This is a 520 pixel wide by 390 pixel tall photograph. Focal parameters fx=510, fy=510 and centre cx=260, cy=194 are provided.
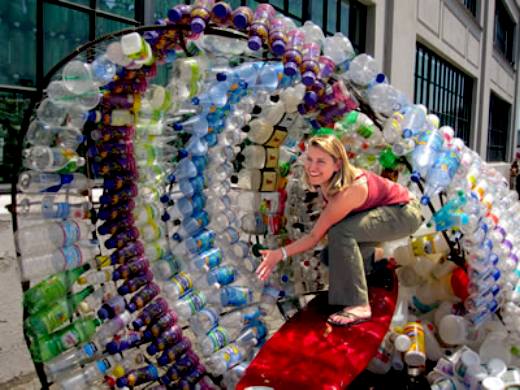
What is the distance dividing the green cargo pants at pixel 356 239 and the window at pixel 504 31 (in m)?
27.2

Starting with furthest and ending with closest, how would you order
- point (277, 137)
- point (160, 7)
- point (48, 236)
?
point (160, 7) → point (277, 137) → point (48, 236)

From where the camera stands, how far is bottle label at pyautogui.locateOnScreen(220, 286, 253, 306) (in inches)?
140

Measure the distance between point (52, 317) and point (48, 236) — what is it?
44 centimetres

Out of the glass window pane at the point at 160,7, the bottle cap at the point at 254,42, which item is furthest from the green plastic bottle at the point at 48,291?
the glass window pane at the point at 160,7

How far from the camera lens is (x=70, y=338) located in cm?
279

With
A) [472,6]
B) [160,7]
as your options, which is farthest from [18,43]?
[472,6]

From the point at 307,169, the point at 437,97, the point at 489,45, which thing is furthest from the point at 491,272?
the point at 489,45

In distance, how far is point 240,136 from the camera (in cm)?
389

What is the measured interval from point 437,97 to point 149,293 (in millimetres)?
17259


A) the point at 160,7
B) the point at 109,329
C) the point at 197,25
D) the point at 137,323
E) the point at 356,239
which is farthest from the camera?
the point at 160,7

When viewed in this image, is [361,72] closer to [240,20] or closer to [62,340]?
[240,20]

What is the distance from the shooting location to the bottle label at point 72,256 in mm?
2773

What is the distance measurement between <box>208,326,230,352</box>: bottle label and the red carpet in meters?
0.38

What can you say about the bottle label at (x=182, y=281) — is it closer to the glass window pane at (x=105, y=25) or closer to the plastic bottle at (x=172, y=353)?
the plastic bottle at (x=172, y=353)
